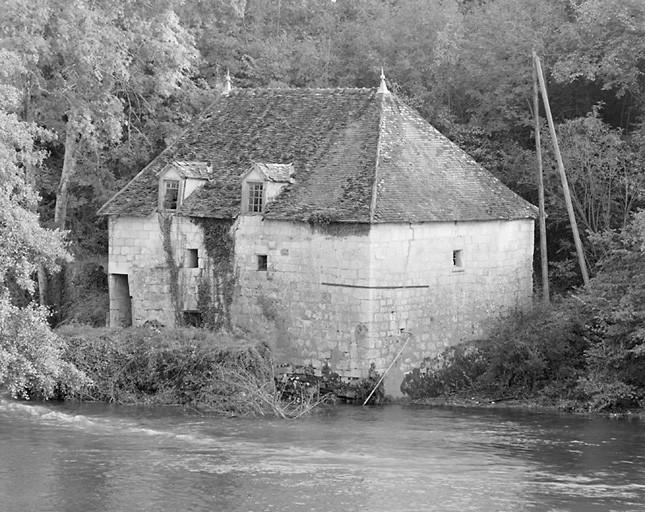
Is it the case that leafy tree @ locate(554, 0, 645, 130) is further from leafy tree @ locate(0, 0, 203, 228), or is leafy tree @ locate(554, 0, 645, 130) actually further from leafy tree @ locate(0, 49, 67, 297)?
leafy tree @ locate(0, 49, 67, 297)

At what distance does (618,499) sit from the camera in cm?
2062

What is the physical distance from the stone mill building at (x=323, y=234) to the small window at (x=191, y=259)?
0.12ft

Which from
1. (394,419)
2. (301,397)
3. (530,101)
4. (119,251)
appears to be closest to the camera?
(394,419)

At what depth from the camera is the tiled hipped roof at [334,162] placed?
95.1ft

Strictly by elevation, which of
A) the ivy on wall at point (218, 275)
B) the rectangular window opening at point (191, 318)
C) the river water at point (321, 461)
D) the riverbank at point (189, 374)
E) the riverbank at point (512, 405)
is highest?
the ivy on wall at point (218, 275)

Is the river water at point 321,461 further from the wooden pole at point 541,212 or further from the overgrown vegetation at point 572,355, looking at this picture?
the wooden pole at point 541,212

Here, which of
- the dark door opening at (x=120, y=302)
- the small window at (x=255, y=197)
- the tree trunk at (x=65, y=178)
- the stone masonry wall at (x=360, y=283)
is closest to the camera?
the stone masonry wall at (x=360, y=283)

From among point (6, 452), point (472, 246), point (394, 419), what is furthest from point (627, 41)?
point (6, 452)

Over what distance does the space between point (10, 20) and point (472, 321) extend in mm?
13452

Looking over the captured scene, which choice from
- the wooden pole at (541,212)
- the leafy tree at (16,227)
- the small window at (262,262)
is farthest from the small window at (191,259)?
the wooden pole at (541,212)

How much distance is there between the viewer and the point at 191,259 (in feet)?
103

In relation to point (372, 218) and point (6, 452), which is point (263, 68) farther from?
point (6, 452)

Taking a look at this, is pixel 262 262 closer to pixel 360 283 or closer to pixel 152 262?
pixel 360 283

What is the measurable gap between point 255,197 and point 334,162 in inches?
78.7
